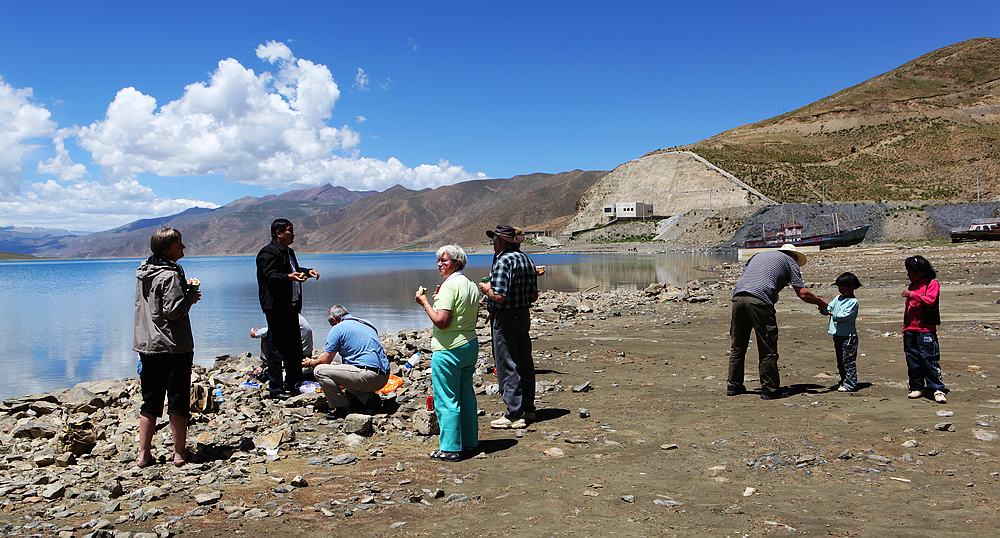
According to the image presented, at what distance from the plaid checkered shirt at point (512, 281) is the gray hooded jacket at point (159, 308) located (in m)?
3.06

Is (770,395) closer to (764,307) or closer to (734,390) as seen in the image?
(734,390)

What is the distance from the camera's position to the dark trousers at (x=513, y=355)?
751 cm

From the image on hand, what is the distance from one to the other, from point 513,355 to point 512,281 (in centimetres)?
85

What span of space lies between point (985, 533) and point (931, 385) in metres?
4.10

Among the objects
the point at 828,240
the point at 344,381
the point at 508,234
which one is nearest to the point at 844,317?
the point at 508,234

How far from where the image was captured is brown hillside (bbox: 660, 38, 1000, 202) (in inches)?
4114

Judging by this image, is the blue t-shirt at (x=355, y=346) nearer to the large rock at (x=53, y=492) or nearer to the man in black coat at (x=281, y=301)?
the man in black coat at (x=281, y=301)

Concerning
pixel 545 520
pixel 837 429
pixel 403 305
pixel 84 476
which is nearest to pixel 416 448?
pixel 545 520

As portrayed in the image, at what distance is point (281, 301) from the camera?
9.06 m

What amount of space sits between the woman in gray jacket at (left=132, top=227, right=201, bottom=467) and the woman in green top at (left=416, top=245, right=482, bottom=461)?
2.15m

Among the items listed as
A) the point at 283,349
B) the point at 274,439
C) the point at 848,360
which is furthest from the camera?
the point at 283,349

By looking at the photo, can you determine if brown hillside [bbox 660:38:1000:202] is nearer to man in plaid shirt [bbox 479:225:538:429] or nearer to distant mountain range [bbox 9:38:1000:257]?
distant mountain range [bbox 9:38:1000:257]

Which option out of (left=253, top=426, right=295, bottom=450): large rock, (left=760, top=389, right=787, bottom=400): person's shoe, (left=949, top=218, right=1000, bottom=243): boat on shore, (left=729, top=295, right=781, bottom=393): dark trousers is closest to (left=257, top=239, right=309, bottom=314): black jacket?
(left=253, top=426, right=295, bottom=450): large rock

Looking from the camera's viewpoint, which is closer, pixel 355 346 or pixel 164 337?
pixel 164 337
